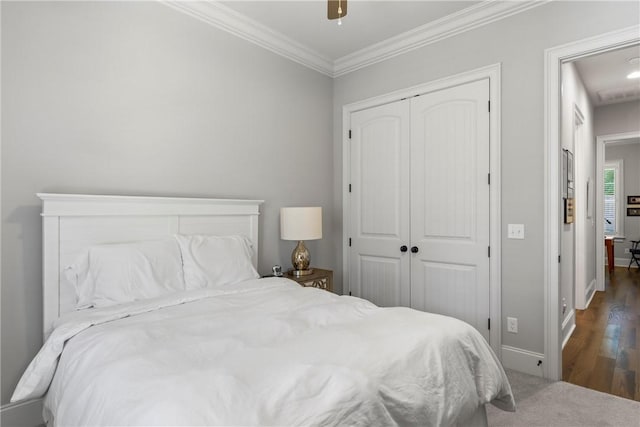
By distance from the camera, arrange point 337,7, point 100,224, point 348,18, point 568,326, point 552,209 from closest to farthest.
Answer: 1. point 337,7
2. point 100,224
3. point 552,209
4. point 348,18
5. point 568,326

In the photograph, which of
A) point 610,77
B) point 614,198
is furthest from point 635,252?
point 610,77

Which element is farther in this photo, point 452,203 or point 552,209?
point 452,203

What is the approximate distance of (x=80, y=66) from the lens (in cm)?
222

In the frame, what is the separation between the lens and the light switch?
8.87 ft

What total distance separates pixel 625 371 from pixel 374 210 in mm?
2352

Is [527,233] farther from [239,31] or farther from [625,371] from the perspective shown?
[239,31]

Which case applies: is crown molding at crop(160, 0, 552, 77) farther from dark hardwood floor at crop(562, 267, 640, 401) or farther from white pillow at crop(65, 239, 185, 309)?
dark hardwood floor at crop(562, 267, 640, 401)

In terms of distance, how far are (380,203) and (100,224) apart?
2405 millimetres

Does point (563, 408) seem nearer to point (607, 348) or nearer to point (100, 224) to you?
point (607, 348)

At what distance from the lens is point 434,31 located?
3.13 m

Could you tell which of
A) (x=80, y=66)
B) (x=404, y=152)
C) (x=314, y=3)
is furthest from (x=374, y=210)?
(x=80, y=66)

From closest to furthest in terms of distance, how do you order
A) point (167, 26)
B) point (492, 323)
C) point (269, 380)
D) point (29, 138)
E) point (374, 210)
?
1. point (269, 380)
2. point (29, 138)
3. point (167, 26)
4. point (492, 323)
5. point (374, 210)

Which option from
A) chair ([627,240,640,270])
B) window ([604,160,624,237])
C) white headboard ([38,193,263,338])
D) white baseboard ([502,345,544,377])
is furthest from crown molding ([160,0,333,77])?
chair ([627,240,640,270])

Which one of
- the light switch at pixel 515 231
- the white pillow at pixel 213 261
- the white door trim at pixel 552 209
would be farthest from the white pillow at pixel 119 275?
the white door trim at pixel 552 209
